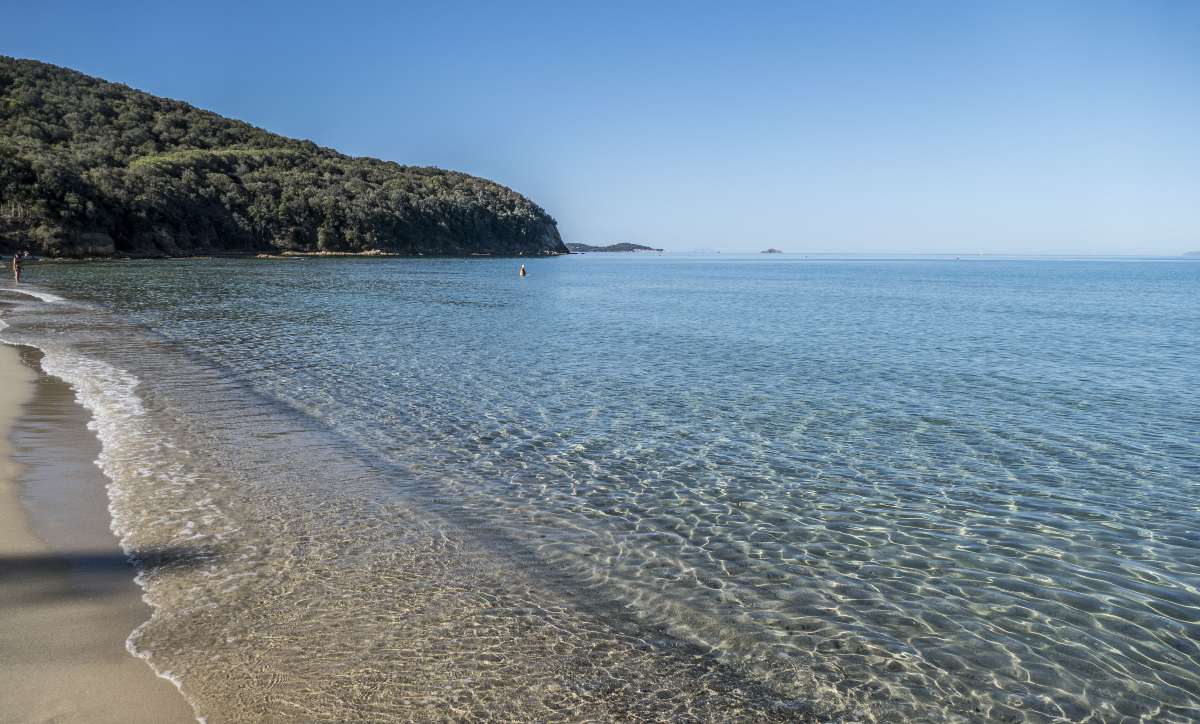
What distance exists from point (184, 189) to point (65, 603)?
371ft

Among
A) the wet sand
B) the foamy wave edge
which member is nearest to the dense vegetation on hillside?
the foamy wave edge

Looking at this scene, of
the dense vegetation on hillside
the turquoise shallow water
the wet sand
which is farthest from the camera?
the dense vegetation on hillside

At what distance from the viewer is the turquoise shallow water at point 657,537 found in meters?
4.86

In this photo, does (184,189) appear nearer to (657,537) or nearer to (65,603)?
(65,603)

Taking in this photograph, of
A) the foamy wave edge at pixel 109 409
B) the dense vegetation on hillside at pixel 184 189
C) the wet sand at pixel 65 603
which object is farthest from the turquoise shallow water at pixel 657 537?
the dense vegetation on hillside at pixel 184 189

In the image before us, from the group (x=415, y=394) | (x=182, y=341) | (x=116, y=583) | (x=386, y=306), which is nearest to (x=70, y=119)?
(x=386, y=306)

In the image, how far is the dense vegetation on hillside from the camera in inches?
3068

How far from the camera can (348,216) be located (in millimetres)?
127188

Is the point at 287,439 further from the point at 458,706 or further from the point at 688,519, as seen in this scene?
the point at 458,706

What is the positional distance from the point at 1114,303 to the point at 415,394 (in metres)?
53.7

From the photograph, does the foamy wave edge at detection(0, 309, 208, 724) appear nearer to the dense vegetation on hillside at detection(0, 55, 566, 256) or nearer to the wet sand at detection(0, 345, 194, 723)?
the wet sand at detection(0, 345, 194, 723)

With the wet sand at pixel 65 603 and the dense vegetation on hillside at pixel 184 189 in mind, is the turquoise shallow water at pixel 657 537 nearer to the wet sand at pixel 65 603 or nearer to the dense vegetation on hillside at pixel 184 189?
the wet sand at pixel 65 603

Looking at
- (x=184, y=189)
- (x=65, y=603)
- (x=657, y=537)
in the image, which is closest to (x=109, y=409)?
(x=65, y=603)

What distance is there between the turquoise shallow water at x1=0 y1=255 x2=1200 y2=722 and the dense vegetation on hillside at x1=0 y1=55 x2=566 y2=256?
7738 cm
